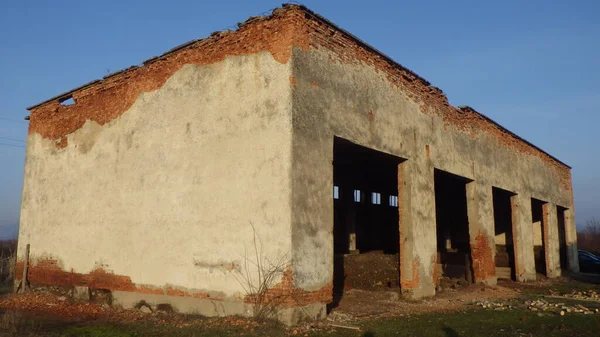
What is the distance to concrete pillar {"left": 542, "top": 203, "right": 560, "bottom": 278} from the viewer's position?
20094mm

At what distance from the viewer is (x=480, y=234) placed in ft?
46.9

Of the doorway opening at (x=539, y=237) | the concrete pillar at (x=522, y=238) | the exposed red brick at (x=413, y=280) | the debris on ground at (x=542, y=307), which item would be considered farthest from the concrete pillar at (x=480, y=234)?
the doorway opening at (x=539, y=237)

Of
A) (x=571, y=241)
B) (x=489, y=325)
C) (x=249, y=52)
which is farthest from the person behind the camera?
(x=571, y=241)

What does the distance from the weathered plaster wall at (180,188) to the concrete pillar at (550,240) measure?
16.6 meters

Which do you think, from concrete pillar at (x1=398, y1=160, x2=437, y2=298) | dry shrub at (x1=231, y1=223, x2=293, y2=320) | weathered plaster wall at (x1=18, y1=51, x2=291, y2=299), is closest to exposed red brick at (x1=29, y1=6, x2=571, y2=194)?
weathered plaster wall at (x1=18, y1=51, x2=291, y2=299)

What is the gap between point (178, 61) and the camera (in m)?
10.3

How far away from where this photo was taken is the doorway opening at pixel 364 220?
1231 centimetres

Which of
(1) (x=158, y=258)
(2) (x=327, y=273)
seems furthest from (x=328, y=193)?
(1) (x=158, y=258)

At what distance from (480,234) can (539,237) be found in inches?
401

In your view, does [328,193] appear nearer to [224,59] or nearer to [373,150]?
[373,150]

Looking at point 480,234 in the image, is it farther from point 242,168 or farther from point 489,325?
point 242,168

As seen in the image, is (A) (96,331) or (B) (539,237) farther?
(B) (539,237)

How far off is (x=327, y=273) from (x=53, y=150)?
930 centimetres

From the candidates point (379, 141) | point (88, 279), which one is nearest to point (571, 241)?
point (379, 141)
